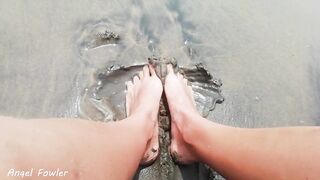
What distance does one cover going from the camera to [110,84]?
2.18 meters

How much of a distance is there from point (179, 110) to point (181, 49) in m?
0.35

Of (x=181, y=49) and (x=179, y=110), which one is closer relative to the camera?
(x=179, y=110)

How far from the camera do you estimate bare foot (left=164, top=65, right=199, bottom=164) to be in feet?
6.44

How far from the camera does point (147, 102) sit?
6.86 feet

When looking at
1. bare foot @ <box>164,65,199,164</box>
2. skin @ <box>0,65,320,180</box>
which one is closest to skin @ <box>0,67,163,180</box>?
skin @ <box>0,65,320,180</box>

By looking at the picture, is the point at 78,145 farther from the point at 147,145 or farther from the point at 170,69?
the point at 170,69

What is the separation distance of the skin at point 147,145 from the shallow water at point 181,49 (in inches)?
9.9

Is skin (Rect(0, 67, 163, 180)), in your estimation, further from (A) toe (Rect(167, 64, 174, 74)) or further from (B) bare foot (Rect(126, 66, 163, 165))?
(A) toe (Rect(167, 64, 174, 74))

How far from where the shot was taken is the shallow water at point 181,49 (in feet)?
6.90

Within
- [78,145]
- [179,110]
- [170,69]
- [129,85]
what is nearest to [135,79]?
[129,85]

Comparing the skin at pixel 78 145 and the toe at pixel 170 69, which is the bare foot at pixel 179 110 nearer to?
the toe at pixel 170 69

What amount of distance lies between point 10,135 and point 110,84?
0.91m

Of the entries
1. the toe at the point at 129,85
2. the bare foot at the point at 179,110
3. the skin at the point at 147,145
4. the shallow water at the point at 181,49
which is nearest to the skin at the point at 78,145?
the skin at the point at 147,145

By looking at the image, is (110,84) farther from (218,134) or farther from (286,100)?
(286,100)
